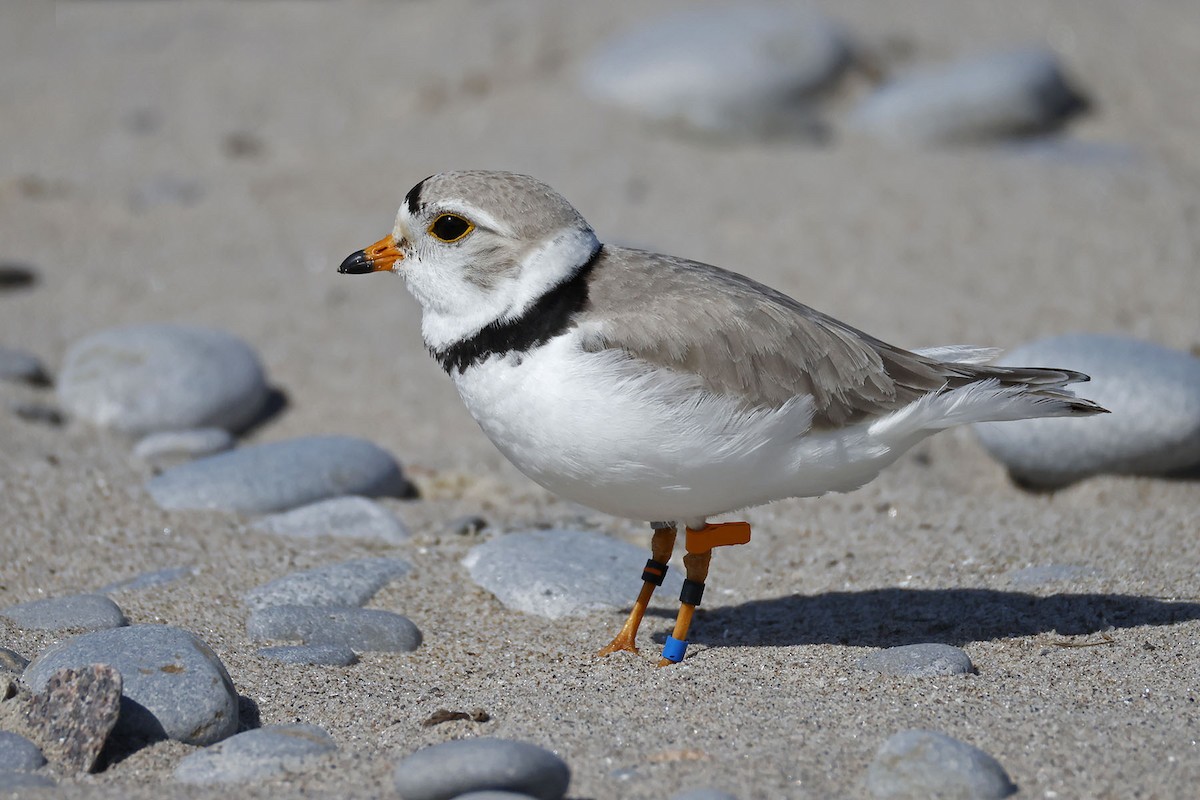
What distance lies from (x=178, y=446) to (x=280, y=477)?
0.98m

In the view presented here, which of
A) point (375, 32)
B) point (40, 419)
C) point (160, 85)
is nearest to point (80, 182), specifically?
point (160, 85)

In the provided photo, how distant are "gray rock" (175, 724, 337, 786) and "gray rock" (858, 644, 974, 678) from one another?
1741 millimetres

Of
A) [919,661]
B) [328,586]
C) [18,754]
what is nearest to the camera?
[18,754]

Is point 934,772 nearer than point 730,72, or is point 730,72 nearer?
point 934,772

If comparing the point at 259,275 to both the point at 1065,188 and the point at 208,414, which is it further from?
the point at 1065,188

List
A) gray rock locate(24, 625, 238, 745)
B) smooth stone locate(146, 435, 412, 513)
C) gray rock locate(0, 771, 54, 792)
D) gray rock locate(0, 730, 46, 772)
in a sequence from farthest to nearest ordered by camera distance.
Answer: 1. smooth stone locate(146, 435, 412, 513)
2. gray rock locate(24, 625, 238, 745)
3. gray rock locate(0, 730, 46, 772)
4. gray rock locate(0, 771, 54, 792)

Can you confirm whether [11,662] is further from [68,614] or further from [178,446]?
[178,446]

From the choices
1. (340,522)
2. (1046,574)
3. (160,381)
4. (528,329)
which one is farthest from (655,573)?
(160,381)

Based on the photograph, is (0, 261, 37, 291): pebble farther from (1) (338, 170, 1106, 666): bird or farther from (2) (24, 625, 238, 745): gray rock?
(2) (24, 625, 238, 745): gray rock

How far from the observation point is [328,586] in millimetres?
4898

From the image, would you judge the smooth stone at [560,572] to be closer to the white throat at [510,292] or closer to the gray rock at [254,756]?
the white throat at [510,292]

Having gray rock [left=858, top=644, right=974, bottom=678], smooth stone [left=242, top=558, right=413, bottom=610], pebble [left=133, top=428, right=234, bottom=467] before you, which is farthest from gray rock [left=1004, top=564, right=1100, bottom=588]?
pebble [left=133, top=428, right=234, bottom=467]

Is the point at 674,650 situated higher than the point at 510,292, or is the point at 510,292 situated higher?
the point at 510,292

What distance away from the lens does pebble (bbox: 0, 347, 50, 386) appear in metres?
7.20
